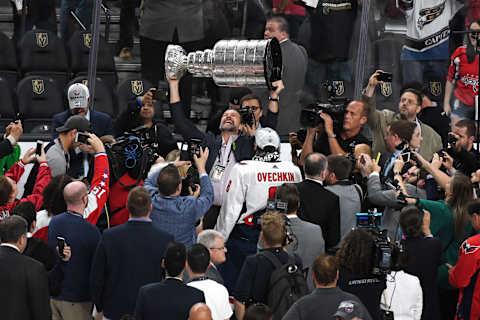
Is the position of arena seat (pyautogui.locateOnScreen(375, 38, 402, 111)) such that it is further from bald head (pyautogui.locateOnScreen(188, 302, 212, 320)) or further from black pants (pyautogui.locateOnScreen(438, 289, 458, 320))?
bald head (pyautogui.locateOnScreen(188, 302, 212, 320))

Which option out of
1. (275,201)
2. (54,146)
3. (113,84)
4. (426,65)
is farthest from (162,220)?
(426,65)

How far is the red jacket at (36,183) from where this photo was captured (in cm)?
614

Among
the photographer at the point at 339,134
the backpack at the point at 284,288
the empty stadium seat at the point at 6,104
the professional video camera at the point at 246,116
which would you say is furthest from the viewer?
the empty stadium seat at the point at 6,104

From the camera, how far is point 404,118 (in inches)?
323

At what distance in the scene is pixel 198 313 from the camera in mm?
4570

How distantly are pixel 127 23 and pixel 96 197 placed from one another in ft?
9.76

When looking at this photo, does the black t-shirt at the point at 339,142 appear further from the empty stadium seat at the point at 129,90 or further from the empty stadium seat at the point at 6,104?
the empty stadium seat at the point at 6,104

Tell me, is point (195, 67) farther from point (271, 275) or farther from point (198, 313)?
point (198, 313)

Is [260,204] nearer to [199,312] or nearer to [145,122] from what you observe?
[145,122]

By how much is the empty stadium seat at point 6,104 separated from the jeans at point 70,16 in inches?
29.1

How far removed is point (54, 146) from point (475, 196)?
3.32m

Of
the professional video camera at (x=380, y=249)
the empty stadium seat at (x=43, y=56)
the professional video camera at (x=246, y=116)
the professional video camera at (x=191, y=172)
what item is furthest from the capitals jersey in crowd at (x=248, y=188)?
the empty stadium seat at (x=43, y=56)

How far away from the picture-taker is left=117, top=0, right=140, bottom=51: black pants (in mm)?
8781

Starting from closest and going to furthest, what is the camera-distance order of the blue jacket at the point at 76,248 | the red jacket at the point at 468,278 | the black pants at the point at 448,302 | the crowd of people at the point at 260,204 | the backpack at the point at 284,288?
1. the crowd of people at the point at 260,204
2. the backpack at the point at 284,288
3. the blue jacket at the point at 76,248
4. the red jacket at the point at 468,278
5. the black pants at the point at 448,302
